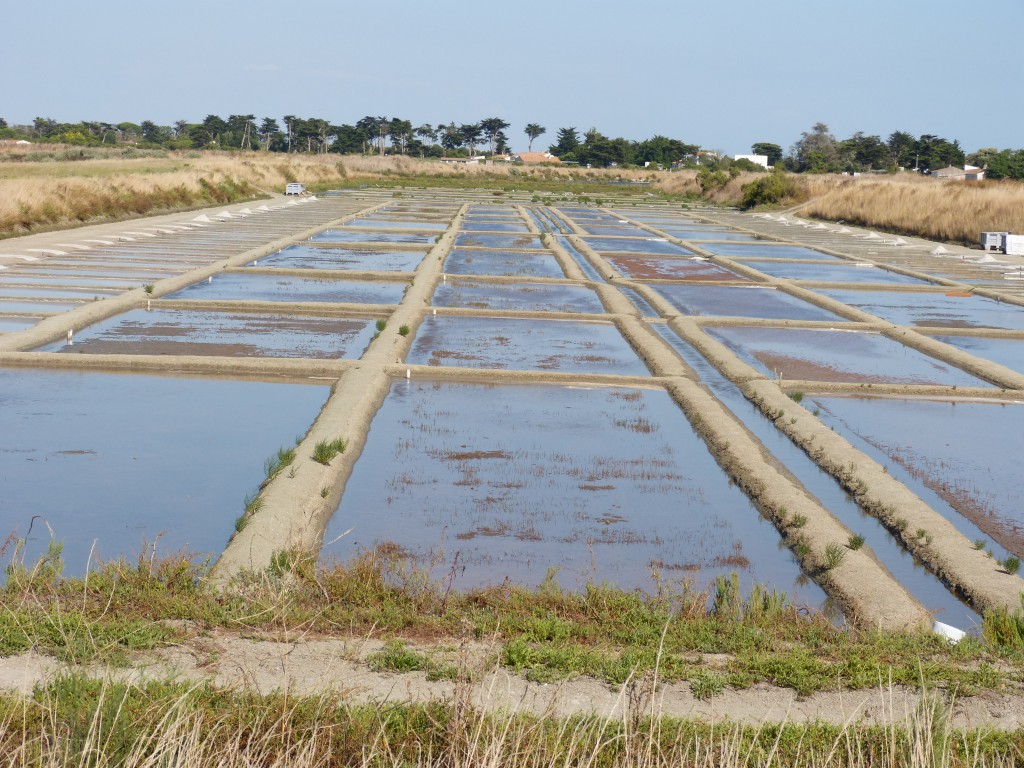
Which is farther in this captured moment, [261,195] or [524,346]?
[261,195]

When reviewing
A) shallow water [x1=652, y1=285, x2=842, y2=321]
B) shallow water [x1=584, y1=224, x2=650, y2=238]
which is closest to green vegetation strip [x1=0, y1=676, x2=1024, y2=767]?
shallow water [x1=652, y1=285, x2=842, y2=321]

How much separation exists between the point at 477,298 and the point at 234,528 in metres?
8.04

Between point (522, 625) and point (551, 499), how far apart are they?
185 centimetres

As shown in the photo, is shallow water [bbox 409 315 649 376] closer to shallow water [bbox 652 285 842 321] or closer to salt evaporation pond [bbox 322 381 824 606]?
salt evaporation pond [bbox 322 381 824 606]

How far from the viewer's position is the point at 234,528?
516 cm

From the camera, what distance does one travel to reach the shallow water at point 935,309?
12.4 meters

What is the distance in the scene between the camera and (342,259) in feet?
54.4

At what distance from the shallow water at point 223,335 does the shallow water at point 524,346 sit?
648 millimetres

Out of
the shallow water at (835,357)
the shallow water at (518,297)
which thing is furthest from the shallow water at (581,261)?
the shallow water at (835,357)

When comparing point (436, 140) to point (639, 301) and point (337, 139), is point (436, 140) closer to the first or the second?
point (337, 139)

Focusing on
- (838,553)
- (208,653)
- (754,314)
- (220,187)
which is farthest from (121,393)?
(220,187)

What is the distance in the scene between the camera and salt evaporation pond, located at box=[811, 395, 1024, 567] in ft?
19.1

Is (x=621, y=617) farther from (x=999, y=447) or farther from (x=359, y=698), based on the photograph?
(x=999, y=447)

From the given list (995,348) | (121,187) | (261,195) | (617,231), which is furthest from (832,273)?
(261,195)
